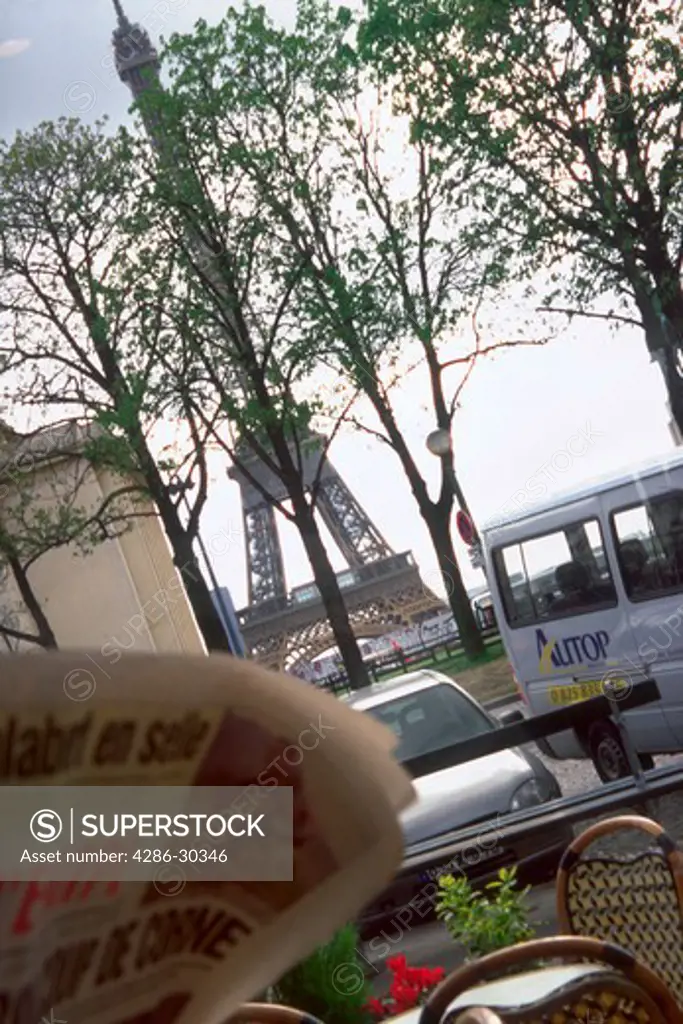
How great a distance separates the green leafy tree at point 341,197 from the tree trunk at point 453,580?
0.95 m

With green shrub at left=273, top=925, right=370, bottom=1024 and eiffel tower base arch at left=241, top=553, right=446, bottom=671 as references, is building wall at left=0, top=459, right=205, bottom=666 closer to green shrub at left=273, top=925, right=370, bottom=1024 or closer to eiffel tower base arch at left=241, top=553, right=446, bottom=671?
green shrub at left=273, top=925, right=370, bottom=1024

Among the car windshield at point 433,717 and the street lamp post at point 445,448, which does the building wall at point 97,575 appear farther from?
the street lamp post at point 445,448

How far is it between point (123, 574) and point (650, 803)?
5.72 metres

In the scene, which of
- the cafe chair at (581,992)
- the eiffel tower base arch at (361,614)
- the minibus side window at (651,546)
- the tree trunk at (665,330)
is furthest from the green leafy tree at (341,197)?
the cafe chair at (581,992)

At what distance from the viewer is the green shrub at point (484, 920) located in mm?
3018

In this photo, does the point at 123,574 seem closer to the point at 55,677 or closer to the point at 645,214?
the point at 645,214

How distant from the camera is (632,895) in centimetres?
232

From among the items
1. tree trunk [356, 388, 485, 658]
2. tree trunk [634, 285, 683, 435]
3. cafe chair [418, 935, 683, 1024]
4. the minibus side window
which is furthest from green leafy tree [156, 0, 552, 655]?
cafe chair [418, 935, 683, 1024]

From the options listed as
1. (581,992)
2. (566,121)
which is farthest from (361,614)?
(581,992)

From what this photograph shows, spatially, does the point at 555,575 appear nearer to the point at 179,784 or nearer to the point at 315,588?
the point at 179,784

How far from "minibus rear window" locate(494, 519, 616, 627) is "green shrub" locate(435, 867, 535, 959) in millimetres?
4454

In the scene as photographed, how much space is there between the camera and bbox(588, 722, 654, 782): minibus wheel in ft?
22.4

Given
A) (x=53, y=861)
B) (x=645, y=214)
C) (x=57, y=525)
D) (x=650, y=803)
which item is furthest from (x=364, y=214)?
(x=53, y=861)

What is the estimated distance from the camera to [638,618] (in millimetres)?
7289
